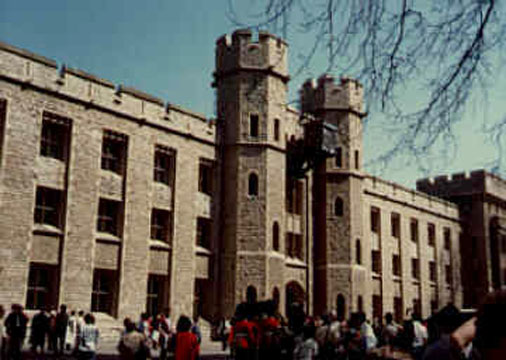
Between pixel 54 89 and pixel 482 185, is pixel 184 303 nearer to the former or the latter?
pixel 54 89

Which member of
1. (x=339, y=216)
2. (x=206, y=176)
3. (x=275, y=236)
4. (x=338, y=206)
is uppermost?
(x=206, y=176)

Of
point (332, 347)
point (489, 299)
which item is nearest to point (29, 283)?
point (332, 347)

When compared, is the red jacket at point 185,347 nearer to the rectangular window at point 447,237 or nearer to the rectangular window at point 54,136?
the rectangular window at point 54,136

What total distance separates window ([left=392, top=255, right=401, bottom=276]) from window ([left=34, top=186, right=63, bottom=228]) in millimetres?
22227

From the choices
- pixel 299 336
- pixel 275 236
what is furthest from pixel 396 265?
pixel 299 336

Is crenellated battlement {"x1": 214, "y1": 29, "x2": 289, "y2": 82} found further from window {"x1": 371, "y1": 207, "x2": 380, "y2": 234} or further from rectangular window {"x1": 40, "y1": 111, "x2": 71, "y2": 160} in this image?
window {"x1": 371, "y1": 207, "x2": 380, "y2": 234}

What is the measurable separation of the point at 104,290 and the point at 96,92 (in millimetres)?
6952

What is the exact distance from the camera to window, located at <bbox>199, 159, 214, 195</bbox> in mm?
25781

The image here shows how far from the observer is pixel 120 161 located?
74.5 feet

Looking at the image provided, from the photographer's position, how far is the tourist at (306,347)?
802 centimetres

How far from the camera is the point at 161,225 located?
78.8 ft

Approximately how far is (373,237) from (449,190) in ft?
39.1

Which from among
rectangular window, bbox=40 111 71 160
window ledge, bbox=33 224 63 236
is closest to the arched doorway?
window ledge, bbox=33 224 63 236

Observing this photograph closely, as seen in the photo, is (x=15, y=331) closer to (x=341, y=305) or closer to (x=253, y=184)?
(x=253, y=184)
